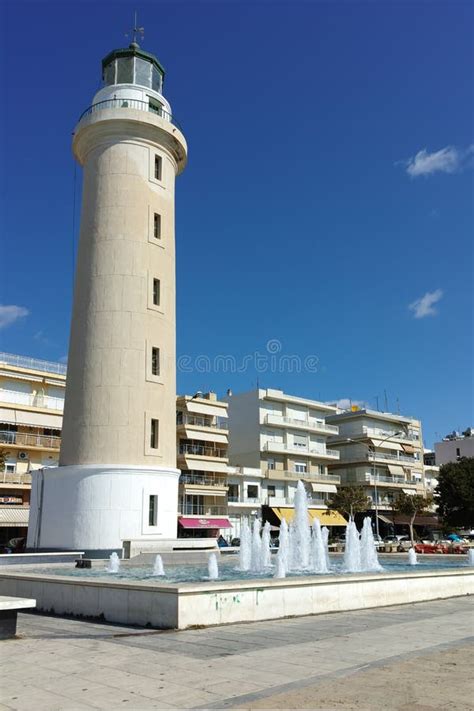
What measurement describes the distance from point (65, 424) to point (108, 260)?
716 cm

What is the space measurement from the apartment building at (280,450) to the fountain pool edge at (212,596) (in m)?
43.1

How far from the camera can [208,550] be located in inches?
1033

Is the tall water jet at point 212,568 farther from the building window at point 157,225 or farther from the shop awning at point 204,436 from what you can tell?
the shop awning at point 204,436

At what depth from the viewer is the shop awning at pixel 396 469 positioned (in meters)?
70.4

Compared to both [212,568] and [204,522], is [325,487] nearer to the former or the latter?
[204,522]

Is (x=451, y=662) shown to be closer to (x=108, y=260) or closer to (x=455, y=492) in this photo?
(x=108, y=260)

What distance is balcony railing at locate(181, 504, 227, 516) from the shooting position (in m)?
50.9

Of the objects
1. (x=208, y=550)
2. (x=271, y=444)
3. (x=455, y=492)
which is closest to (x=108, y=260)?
(x=208, y=550)

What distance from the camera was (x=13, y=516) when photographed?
1692 inches

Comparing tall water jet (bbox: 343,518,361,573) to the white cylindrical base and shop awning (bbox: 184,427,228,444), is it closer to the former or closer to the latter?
the white cylindrical base

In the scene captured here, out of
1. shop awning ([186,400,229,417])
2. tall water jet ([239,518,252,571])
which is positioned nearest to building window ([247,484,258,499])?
shop awning ([186,400,229,417])

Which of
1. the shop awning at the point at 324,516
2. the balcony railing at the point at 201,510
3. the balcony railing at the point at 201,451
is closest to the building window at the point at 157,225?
the balcony railing at the point at 201,451

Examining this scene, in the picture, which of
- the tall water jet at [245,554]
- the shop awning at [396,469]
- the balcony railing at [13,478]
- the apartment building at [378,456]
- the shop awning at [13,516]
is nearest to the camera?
the tall water jet at [245,554]

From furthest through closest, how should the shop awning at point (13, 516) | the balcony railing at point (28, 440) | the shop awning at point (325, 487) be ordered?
the shop awning at point (325, 487) < the balcony railing at point (28, 440) < the shop awning at point (13, 516)
